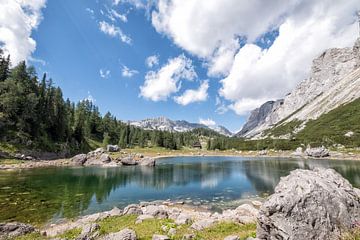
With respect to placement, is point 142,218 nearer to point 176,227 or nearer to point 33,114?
point 176,227

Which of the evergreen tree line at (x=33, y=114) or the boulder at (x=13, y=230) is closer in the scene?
the boulder at (x=13, y=230)

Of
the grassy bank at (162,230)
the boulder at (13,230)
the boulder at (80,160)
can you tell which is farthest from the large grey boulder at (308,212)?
the boulder at (80,160)

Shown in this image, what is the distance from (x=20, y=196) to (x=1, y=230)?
25.4 m

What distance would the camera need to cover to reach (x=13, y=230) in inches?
813

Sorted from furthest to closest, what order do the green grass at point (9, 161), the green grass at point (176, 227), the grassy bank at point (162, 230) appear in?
the green grass at point (9, 161) < the grassy bank at point (162, 230) < the green grass at point (176, 227)

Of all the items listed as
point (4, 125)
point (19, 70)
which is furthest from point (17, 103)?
point (19, 70)

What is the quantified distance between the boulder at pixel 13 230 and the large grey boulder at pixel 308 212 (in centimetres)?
1949

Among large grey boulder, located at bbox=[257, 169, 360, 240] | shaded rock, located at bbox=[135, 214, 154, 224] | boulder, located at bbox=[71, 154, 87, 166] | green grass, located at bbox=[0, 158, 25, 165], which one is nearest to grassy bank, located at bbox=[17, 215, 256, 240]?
shaded rock, located at bbox=[135, 214, 154, 224]

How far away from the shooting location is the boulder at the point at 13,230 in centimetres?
1972

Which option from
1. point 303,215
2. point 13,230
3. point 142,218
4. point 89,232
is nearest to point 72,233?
point 89,232

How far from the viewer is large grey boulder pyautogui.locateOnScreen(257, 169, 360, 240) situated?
1330cm

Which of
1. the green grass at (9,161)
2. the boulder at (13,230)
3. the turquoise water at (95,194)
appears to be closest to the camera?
the boulder at (13,230)

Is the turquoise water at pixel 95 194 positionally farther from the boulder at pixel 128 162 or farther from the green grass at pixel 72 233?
the boulder at pixel 128 162

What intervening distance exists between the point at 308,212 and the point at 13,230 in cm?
2301
